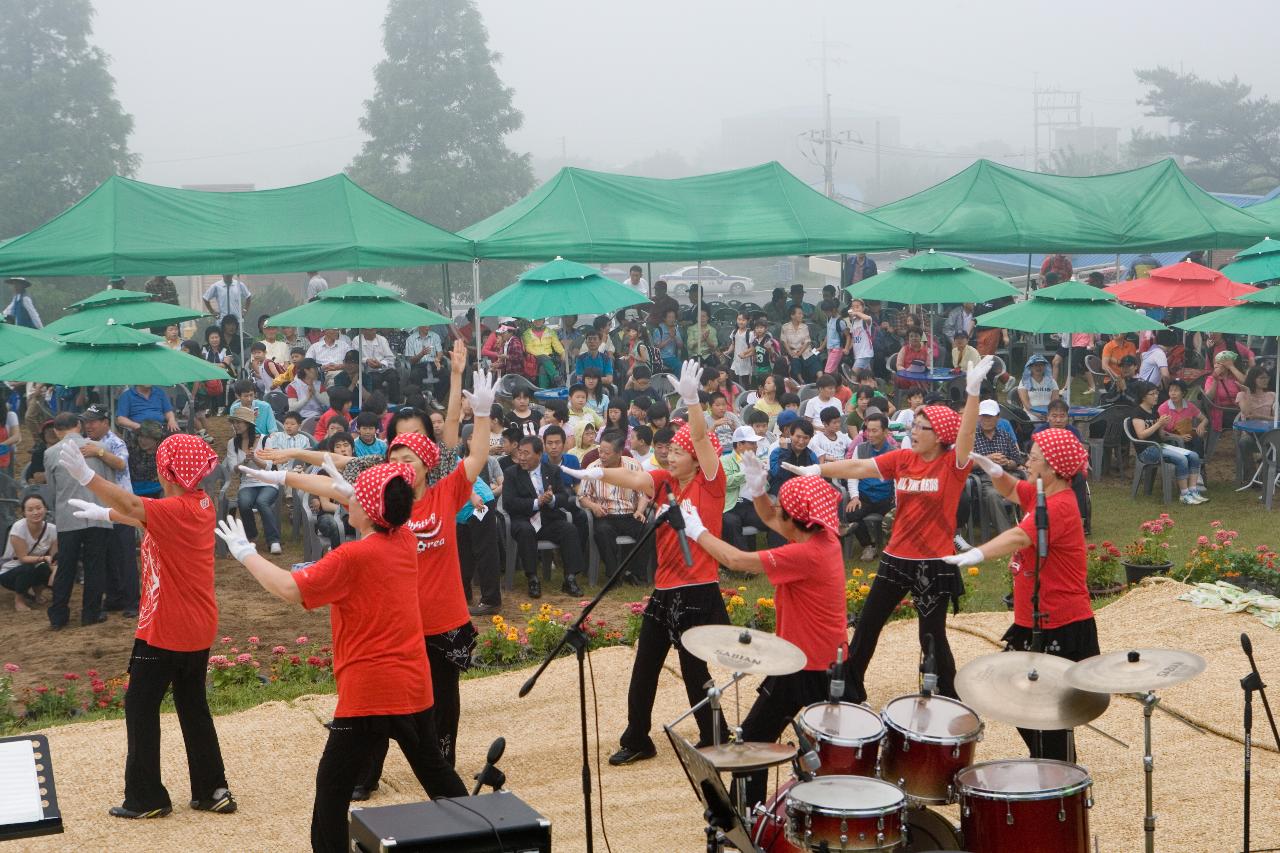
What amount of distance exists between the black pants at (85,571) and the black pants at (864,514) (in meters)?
6.76

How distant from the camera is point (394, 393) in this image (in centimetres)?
1794

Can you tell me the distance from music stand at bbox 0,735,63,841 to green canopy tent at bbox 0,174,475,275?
13.6 m

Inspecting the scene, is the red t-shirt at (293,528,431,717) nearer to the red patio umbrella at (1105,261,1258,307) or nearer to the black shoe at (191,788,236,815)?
the black shoe at (191,788,236,815)

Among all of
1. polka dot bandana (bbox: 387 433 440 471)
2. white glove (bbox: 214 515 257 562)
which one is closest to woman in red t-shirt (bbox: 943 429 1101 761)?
polka dot bandana (bbox: 387 433 440 471)

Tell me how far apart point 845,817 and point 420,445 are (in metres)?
2.80

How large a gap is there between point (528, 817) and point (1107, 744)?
4310 millimetres

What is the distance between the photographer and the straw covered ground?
714 cm

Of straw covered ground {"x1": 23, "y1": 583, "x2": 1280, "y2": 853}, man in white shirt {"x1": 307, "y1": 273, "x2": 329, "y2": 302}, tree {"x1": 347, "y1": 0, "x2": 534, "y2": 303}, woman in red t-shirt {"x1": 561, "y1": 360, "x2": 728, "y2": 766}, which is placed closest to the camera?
straw covered ground {"x1": 23, "y1": 583, "x2": 1280, "y2": 853}

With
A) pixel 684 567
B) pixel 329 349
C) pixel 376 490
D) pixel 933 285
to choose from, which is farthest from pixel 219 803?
pixel 933 285

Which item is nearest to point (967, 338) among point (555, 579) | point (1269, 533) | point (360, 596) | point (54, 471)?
point (1269, 533)

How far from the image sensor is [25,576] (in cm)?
1231

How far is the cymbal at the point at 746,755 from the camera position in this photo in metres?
5.73

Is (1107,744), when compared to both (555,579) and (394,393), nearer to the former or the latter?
(555,579)

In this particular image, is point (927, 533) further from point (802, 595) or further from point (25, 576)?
point (25, 576)
